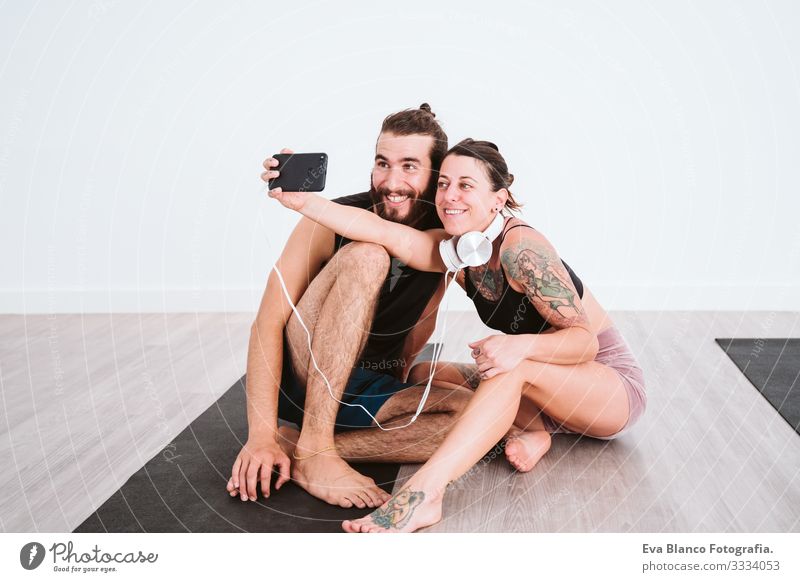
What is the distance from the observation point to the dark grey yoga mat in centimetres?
270

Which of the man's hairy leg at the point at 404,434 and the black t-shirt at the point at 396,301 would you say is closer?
the man's hairy leg at the point at 404,434

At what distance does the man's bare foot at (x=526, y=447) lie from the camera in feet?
7.24

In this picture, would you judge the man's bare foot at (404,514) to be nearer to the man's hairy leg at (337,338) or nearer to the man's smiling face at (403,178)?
the man's hairy leg at (337,338)

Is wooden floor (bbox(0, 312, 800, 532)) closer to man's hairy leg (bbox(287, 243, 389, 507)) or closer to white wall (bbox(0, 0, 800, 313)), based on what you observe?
man's hairy leg (bbox(287, 243, 389, 507))

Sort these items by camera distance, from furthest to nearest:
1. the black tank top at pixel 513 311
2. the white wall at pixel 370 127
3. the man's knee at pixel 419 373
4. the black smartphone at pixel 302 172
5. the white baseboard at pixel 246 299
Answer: the white baseboard at pixel 246 299 < the white wall at pixel 370 127 < the man's knee at pixel 419 373 < the black tank top at pixel 513 311 < the black smartphone at pixel 302 172

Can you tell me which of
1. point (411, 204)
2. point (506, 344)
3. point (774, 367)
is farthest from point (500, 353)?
point (774, 367)

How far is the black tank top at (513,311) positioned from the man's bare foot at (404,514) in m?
0.58

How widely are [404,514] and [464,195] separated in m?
0.87

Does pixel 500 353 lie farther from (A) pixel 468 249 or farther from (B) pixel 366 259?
(B) pixel 366 259

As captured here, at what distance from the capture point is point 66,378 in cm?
312

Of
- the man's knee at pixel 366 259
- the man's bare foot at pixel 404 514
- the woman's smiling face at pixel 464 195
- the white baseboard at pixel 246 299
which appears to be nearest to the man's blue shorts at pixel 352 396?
the man's knee at pixel 366 259

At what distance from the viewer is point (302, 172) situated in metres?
2.04
